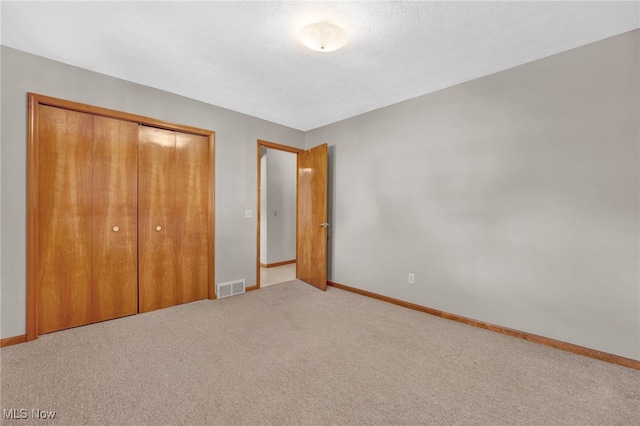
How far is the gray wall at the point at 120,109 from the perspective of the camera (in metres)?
2.32

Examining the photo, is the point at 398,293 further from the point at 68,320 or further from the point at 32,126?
the point at 32,126

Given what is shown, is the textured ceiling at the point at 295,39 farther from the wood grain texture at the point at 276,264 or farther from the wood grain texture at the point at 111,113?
the wood grain texture at the point at 276,264

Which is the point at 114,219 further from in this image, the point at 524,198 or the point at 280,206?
the point at 524,198

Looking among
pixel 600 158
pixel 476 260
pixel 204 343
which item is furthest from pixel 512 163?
pixel 204 343

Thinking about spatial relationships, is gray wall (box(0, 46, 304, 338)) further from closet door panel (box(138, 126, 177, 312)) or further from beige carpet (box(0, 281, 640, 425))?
beige carpet (box(0, 281, 640, 425))

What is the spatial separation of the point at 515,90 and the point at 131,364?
4.06 meters

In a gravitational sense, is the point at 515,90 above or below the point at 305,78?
below

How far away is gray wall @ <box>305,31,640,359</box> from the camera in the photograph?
2.13 metres

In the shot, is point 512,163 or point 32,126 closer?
point 32,126

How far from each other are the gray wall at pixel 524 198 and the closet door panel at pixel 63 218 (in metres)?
3.23

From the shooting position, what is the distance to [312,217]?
14.1 ft

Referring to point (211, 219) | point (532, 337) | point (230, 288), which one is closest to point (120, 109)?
point (211, 219)

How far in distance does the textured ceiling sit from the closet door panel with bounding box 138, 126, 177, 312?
0.70 meters

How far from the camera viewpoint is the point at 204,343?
239 cm
